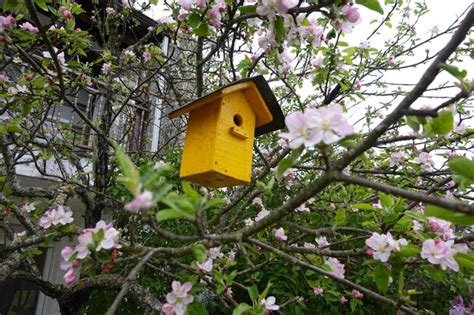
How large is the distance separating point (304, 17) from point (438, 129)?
0.97 m

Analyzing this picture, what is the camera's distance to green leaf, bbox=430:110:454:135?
2.91ft

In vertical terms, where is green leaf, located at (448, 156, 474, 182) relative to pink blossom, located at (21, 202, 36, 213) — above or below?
below

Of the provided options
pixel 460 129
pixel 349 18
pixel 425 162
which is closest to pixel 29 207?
pixel 349 18

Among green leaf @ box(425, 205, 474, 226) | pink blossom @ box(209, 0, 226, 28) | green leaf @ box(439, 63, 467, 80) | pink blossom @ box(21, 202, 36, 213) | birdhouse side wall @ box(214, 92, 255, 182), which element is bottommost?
green leaf @ box(425, 205, 474, 226)

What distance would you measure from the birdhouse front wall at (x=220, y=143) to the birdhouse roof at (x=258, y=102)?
38mm

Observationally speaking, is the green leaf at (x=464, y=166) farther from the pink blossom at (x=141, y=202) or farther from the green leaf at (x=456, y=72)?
the pink blossom at (x=141, y=202)

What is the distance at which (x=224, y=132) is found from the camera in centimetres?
176

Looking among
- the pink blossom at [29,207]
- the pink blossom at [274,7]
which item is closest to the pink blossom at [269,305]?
the pink blossom at [274,7]

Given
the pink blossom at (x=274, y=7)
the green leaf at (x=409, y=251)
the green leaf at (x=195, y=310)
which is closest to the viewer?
the green leaf at (x=409, y=251)

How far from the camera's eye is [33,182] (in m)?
4.86

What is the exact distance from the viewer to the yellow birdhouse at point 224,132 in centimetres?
172

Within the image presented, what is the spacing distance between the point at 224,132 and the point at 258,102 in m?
0.33

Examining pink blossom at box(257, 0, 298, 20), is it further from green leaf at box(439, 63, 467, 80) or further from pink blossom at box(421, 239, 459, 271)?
pink blossom at box(421, 239, 459, 271)

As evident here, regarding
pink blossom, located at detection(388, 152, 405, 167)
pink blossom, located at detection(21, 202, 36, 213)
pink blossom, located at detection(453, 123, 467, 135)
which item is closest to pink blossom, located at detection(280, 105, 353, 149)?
pink blossom, located at detection(453, 123, 467, 135)
